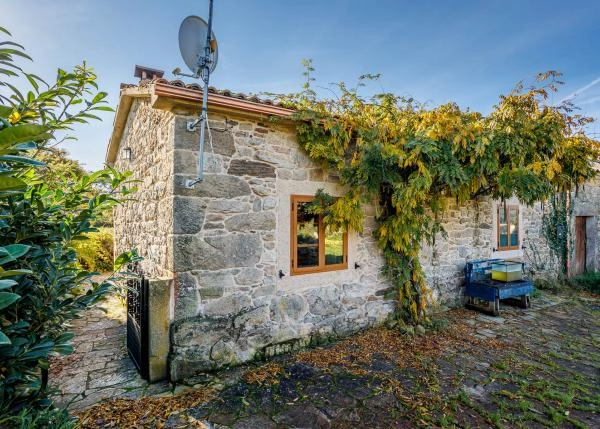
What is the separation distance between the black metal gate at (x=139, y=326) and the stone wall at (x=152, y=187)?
1.02 feet

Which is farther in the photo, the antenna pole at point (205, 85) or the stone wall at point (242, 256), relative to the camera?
the stone wall at point (242, 256)

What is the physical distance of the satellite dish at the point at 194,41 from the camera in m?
3.70

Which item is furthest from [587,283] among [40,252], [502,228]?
[40,252]

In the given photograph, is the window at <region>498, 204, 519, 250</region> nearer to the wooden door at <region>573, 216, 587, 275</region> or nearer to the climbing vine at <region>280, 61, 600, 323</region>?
the climbing vine at <region>280, 61, 600, 323</region>

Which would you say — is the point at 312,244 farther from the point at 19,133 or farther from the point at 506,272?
the point at 506,272

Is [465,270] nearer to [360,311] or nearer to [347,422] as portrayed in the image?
[360,311]

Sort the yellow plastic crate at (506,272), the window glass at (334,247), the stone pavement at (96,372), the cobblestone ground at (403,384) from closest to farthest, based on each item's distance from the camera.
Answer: the cobblestone ground at (403,384)
the stone pavement at (96,372)
the window glass at (334,247)
the yellow plastic crate at (506,272)

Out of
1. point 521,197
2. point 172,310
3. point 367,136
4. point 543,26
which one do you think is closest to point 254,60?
point 367,136

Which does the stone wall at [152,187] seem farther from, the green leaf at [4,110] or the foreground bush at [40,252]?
the green leaf at [4,110]

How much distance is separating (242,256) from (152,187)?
6.23ft

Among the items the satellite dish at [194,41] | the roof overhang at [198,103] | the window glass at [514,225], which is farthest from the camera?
the window glass at [514,225]

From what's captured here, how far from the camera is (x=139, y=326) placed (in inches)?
151

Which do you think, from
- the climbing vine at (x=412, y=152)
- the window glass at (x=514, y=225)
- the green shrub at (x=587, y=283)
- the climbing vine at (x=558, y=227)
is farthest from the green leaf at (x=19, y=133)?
the green shrub at (x=587, y=283)

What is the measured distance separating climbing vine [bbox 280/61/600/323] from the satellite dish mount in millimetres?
1293
